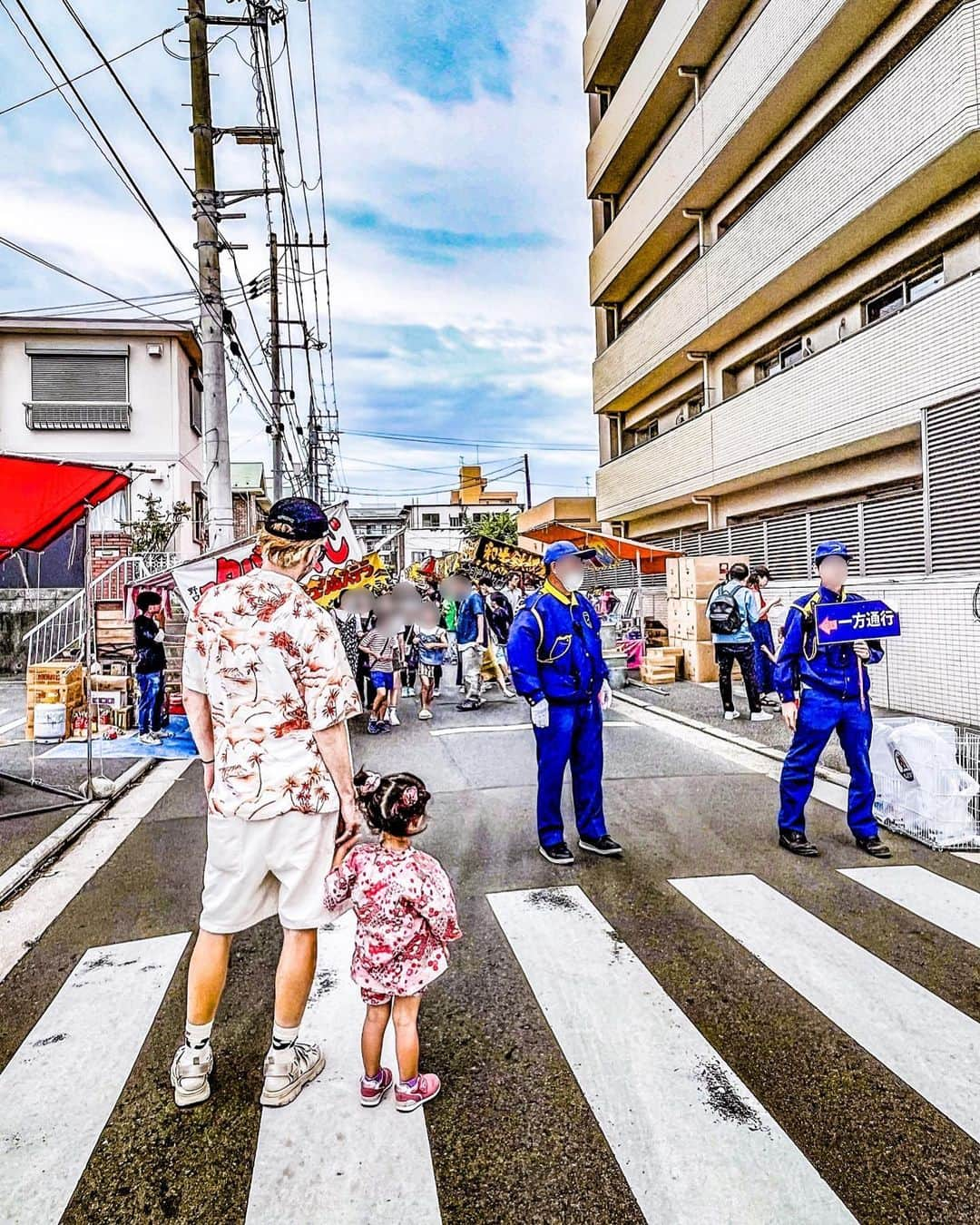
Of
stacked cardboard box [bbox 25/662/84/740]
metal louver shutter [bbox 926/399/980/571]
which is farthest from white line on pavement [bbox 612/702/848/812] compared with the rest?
stacked cardboard box [bbox 25/662/84/740]

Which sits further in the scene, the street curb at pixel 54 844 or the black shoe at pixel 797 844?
the black shoe at pixel 797 844

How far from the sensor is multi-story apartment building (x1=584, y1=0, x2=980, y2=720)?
9914 millimetres

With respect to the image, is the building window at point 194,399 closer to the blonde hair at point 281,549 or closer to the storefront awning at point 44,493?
the storefront awning at point 44,493

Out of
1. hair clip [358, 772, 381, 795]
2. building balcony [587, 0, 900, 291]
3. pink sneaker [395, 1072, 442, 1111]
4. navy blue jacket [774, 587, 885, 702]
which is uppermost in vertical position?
building balcony [587, 0, 900, 291]

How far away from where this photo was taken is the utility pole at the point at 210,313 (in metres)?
9.42

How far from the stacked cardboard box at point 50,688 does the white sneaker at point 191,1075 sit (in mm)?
8458

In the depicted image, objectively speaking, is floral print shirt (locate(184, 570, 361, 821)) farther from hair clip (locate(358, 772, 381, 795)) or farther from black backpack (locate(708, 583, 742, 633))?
black backpack (locate(708, 583, 742, 633))

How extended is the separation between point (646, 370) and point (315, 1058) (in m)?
20.0

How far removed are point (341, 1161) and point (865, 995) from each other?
2.31 meters

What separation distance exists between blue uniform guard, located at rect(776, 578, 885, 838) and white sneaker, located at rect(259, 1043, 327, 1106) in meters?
3.73

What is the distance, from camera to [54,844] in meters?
5.50

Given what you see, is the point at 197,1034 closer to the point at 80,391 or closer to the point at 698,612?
the point at 698,612

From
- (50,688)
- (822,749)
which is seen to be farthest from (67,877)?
(50,688)

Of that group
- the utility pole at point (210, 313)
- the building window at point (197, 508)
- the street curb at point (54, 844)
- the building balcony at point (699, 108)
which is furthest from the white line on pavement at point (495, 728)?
the building window at point (197, 508)
